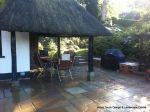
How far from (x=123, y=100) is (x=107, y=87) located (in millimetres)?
1903

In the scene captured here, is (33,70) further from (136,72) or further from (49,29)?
(136,72)

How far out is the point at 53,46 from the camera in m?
19.9

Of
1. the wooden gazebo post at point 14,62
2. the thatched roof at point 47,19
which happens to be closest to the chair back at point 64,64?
the thatched roof at point 47,19

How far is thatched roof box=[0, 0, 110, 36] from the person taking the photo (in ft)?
30.1

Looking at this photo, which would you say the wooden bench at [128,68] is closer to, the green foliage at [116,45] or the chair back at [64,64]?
the green foliage at [116,45]

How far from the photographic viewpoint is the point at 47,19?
391 inches

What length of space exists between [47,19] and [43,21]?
288mm

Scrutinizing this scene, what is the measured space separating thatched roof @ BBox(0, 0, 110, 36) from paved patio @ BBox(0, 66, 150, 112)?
7.24 feet

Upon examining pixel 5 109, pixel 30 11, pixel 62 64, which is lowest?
pixel 5 109

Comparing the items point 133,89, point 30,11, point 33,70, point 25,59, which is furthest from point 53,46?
point 133,89

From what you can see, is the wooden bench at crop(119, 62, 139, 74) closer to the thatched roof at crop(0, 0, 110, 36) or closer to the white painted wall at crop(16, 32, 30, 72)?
the thatched roof at crop(0, 0, 110, 36)

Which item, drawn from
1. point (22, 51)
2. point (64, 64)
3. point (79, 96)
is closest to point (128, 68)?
point (64, 64)

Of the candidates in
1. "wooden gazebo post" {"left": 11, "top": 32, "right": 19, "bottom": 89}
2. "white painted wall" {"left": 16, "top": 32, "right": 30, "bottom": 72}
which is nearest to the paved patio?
"wooden gazebo post" {"left": 11, "top": 32, "right": 19, "bottom": 89}

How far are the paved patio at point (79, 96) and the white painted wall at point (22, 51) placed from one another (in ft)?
2.56
